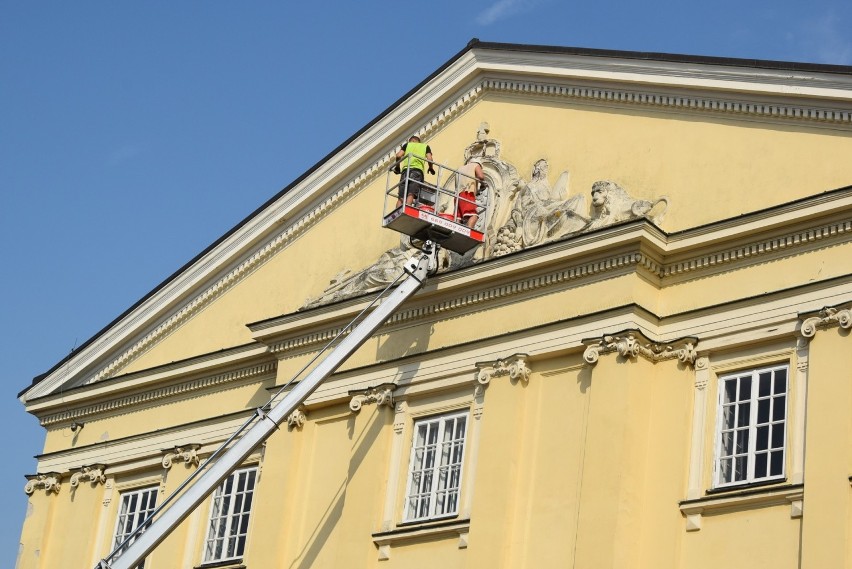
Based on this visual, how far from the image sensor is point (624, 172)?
20891mm

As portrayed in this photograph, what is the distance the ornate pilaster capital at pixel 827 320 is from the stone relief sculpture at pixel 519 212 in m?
2.70

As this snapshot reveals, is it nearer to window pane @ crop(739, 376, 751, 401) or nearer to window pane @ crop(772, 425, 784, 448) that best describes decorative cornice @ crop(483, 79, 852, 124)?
window pane @ crop(739, 376, 751, 401)

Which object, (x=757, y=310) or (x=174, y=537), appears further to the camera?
(x=174, y=537)

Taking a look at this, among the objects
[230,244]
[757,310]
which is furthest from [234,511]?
[757,310]

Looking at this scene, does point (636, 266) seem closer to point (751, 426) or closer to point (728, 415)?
point (728, 415)

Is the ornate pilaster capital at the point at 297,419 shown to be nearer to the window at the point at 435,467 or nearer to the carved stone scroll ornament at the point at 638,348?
the window at the point at 435,467

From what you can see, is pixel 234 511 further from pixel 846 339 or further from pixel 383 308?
pixel 846 339

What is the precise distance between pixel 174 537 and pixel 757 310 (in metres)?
10.6

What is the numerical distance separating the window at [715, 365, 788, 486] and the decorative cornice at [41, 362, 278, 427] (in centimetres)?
836

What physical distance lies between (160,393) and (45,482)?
2840 mm

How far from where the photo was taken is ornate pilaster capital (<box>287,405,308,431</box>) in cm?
2327

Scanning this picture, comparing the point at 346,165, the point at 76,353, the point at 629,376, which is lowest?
the point at 629,376

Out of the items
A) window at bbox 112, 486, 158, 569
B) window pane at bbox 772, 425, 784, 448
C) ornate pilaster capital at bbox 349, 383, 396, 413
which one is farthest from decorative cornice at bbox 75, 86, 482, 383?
window pane at bbox 772, 425, 784, 448

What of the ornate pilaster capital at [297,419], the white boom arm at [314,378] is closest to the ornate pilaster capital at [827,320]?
the white boom arm at [314,378]
